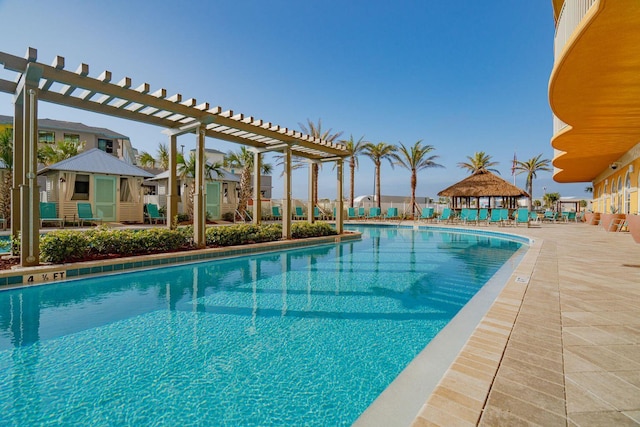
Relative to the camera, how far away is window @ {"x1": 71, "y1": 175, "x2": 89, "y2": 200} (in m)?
14.4

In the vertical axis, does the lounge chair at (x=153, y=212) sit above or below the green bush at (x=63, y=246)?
above

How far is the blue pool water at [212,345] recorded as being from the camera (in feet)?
7.32

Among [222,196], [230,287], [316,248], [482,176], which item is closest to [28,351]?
[230,287]

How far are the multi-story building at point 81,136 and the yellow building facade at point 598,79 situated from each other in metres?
26.8

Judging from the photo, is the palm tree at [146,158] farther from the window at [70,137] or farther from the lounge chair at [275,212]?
the lounge chair at [275,212]

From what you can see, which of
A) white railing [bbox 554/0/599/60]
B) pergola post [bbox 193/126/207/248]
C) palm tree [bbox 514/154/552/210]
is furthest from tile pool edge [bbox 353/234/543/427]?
palm tree [bbox 514/154/552/210]

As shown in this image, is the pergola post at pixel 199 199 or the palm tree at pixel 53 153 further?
the palm tree at pixel 53 153

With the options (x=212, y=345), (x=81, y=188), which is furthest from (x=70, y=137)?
(x=212, y=345)

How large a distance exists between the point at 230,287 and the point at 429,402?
4.26 meters

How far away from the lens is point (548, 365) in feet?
6.87

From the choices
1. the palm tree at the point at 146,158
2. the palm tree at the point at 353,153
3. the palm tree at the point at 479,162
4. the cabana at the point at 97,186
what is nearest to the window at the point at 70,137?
the palm tree at the point at 146,158

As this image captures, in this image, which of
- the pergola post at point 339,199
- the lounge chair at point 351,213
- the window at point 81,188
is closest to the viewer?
the pergola post at point 339,199

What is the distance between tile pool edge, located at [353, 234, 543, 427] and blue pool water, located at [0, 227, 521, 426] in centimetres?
36

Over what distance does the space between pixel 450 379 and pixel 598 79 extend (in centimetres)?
629
